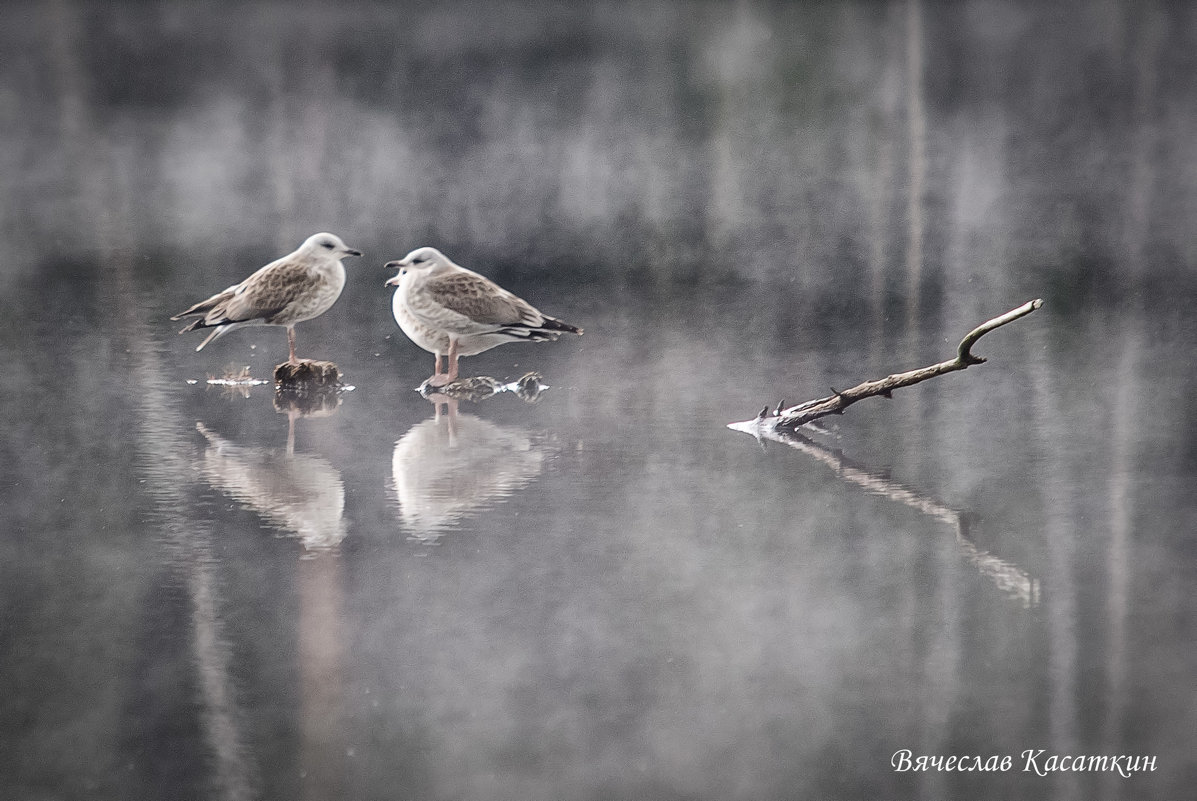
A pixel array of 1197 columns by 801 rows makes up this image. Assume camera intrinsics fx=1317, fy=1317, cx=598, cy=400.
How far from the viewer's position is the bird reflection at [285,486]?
199 cm

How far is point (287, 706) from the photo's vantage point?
1508 mm

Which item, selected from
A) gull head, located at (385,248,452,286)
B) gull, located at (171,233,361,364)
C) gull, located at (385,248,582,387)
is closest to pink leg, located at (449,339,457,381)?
gull, located at (385,248,582,387)

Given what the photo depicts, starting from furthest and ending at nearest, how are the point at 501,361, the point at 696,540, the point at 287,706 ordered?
the point at 501,361
the point at 696,540
the point at 287,706

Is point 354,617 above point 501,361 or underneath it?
underneath

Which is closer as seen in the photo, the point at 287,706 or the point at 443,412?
the point at 287,706

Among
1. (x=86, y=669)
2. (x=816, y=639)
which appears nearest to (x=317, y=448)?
(x=86, y=669)

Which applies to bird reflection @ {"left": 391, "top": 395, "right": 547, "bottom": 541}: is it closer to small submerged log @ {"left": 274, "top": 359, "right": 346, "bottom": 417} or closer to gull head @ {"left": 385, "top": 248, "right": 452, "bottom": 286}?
small submerged log @ {"left": 274, "top": 359, "right": 346, "bottom": 417}

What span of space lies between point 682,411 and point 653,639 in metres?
0.98

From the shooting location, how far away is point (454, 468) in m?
2.24

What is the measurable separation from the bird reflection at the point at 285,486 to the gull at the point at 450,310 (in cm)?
50

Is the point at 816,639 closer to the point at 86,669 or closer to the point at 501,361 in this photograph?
the point at 86,669

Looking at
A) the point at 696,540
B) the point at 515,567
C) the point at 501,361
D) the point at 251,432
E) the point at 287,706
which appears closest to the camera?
the point at 287,706

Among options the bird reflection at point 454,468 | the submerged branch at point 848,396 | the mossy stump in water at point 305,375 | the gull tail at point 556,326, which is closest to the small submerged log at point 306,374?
the mossy stump in water at point 305,375

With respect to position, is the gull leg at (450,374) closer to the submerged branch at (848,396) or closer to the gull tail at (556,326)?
the gull tail at (556,326)
